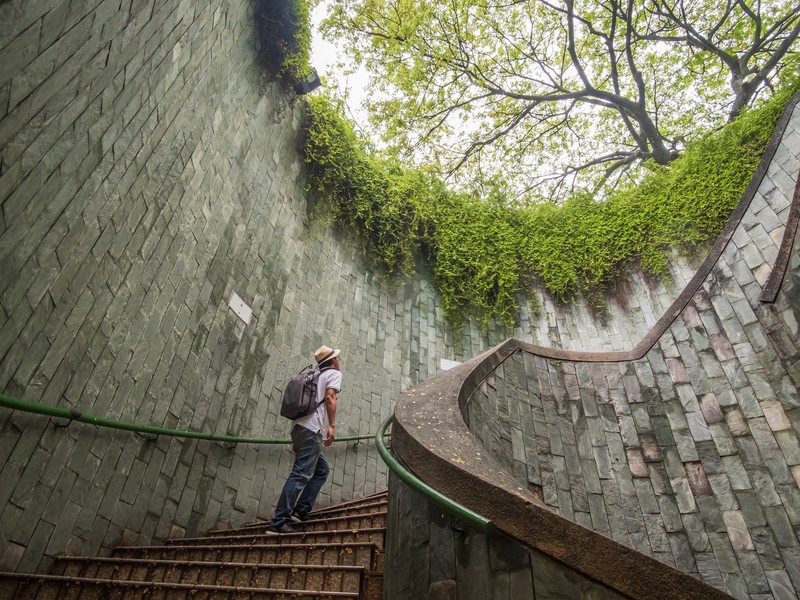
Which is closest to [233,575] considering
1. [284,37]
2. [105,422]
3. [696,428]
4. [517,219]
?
[105,422]

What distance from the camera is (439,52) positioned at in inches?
410

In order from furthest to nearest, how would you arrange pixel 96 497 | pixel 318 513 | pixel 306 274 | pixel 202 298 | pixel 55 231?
pixel 306 274
pixel 202 298
pixel 318 513
pixel 96 497
pixel 55 231

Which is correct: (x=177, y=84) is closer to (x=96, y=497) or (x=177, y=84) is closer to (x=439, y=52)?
(x=96, y=497)

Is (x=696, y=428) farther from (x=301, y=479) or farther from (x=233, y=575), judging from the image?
(x=233, y=575)

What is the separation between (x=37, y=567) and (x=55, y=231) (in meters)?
2.21

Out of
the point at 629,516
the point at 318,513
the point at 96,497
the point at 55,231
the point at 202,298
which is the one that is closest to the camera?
the point at 55,231

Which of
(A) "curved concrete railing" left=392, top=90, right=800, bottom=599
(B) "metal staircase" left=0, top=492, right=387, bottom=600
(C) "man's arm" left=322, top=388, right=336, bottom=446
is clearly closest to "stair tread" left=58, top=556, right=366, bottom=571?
(B) "metal staircase" left=0, top=492, right=387, bottom=600

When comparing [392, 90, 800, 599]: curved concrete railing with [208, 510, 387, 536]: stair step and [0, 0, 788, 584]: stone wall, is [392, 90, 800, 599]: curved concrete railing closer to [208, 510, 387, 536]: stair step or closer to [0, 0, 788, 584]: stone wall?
[208, 510, 387, 536]: stair step

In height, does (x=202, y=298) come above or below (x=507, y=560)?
above

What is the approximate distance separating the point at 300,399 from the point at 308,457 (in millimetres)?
481

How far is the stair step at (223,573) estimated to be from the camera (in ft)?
8.91

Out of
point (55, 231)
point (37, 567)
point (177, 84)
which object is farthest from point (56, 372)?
point (177, 84)

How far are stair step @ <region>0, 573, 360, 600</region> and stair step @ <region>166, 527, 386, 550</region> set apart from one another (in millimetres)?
705

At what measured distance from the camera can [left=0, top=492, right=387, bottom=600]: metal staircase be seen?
106 inches
